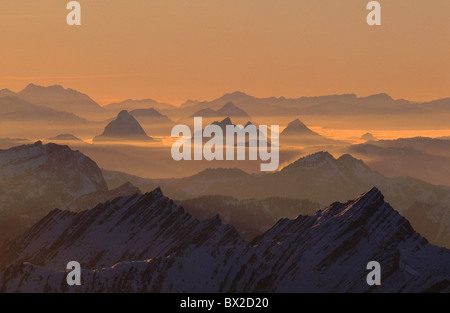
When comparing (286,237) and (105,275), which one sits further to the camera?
(286,237)

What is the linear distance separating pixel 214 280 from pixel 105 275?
886 inches

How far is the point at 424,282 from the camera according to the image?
173125mm
